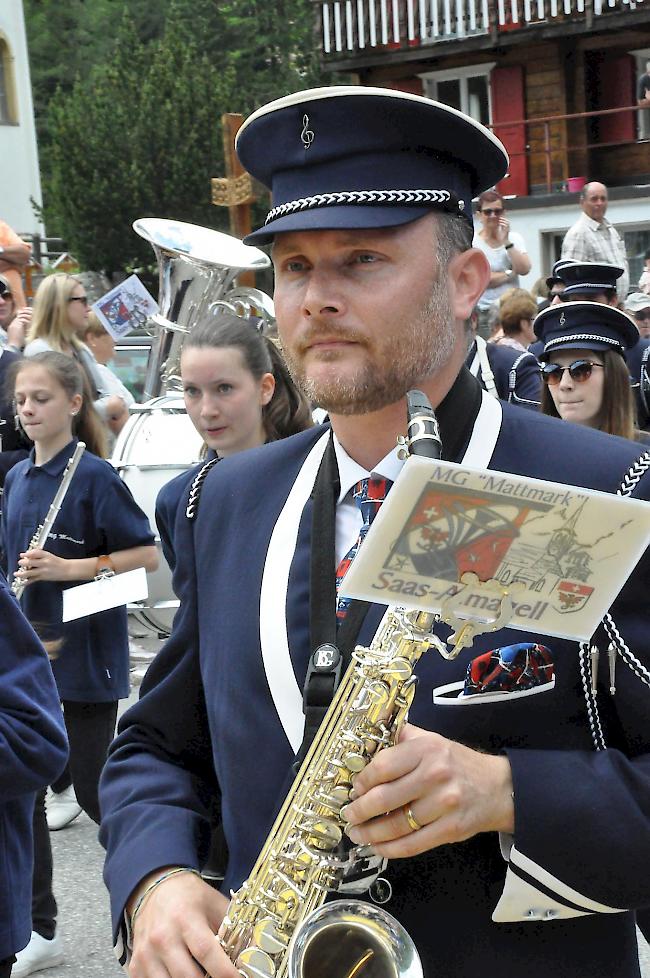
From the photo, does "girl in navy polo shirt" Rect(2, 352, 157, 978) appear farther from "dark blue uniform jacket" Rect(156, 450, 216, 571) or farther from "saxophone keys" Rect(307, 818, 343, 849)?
"saxophone keys" Rect(307, 818, 343, 849)

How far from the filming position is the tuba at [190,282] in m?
7.79

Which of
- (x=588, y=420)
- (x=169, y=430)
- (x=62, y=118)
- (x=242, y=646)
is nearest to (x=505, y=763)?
(x=242, y=646)

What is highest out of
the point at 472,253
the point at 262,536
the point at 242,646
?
the point at 472,253

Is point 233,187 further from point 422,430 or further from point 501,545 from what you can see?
point 501,545

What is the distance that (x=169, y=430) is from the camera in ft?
24.6

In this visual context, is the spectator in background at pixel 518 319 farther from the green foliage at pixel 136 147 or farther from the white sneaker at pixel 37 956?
the green foliage at pixel 136 147

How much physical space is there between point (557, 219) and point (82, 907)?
1663 cm

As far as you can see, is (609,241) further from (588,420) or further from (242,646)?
(242,646)

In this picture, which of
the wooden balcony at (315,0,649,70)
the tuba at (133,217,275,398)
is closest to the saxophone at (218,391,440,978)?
the tuba at (133,217,275,398)

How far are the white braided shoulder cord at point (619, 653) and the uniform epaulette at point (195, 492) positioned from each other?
66 centimetres

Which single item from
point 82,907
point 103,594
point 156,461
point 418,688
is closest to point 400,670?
point 418,688

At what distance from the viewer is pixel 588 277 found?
6574 mm

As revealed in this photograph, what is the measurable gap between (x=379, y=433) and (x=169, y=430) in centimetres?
573

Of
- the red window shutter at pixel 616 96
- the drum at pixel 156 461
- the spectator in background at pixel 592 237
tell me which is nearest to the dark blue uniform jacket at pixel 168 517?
the drum at pixel 156 461
